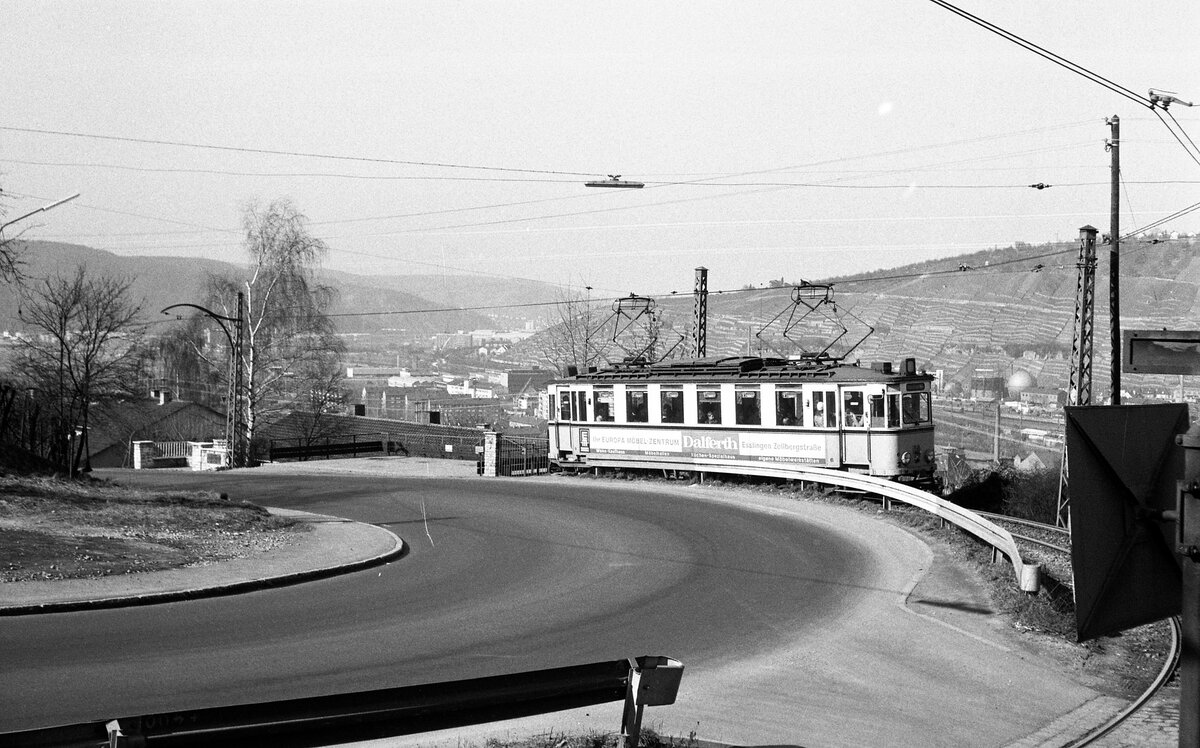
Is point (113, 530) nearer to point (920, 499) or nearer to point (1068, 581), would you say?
point (920, 499)

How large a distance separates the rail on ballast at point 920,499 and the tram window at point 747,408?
1276 millimetres

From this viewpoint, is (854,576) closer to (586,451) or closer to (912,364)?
(912,364)

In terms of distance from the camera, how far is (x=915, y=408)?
27609 mm

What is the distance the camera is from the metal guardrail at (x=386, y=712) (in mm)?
5473

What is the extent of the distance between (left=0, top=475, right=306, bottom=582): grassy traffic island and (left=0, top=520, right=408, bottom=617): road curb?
1.56 meters

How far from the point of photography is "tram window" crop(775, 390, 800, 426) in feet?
95.0

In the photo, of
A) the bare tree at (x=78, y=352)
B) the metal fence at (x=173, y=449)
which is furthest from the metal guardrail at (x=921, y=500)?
the metal fence at (x=173, y=449)

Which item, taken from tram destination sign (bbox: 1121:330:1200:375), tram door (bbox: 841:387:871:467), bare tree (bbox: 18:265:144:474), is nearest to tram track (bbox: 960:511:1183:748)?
tram door (bbox: 841:387:871:467)

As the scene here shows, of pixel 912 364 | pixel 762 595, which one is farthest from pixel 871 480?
pixel 762 595

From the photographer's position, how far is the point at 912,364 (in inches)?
1094

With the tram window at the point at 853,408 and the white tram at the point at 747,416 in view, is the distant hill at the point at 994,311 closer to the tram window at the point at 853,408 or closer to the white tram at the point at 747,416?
the white tram at the point at 747,416

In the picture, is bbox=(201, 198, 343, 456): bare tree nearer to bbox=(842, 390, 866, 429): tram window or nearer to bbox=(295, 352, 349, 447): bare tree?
bbox=(295, 352, 349, 447): bare tree

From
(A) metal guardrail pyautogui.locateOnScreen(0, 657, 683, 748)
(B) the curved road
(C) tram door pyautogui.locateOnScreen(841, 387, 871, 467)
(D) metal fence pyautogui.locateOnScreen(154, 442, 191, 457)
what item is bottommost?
(D) metal fence pyautogui.locateOnScreen(154, 442, 191, 457)

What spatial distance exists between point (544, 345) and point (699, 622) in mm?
89437
